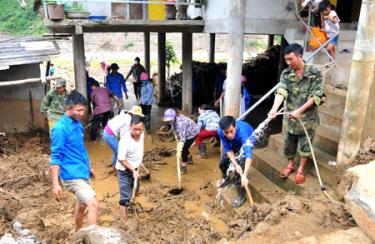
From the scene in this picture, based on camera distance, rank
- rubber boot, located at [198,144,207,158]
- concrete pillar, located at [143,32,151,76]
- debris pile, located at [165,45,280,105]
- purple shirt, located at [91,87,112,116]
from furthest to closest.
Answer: concrete pillar, located at [143,32,151,76] < debris pile, located at [165,45,280,105] < purple shirt, located at [91,87,112,116] < rubber boot, located at [198,144,207,158]

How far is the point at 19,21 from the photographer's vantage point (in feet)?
125

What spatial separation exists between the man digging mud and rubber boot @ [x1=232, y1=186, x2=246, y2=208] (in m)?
2.03

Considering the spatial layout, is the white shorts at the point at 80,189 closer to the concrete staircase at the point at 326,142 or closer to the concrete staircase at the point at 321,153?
the concrete staircase at the point at 321,153

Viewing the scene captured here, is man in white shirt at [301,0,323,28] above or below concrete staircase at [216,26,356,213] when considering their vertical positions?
above

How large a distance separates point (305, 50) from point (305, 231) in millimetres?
4687

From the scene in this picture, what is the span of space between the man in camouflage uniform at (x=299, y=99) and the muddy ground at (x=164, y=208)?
699mm

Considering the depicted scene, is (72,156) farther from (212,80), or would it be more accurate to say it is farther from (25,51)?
(212,80)

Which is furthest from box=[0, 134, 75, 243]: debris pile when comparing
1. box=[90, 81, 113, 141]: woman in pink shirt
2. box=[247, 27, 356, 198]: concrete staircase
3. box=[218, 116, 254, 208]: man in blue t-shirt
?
box=[247, 27, 356, 198]: concrete staircase

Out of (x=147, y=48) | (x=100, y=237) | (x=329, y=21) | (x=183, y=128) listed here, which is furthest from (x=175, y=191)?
(x=147, y=48)

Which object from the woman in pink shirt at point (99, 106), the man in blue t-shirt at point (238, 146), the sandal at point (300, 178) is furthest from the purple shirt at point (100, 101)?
the sandal at point (300, 178)

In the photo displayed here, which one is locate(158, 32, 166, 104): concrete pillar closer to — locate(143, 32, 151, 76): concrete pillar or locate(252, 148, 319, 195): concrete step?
locate(143, 32, 151, 76): concrete pillar

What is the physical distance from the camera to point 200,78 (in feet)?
49.8

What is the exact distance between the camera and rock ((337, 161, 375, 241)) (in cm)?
272

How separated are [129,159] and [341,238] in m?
2.80
